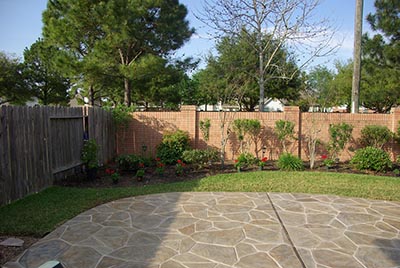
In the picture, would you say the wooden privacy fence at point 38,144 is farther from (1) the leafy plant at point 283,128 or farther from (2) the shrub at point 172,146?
(1) the leafy plant at point 283,128

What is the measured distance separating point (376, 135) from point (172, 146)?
6255mm

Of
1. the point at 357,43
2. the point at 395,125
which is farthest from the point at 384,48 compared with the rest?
the point at 395,125

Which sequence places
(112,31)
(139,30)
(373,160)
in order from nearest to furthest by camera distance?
(373,160) → (112,31) → (139,30)

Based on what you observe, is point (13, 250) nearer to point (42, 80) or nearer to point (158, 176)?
point (158, 176)

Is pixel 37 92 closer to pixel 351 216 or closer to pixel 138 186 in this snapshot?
pixel 138 186

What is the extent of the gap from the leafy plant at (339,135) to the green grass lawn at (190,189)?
5.82 feet

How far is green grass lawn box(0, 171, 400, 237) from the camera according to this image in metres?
4.05

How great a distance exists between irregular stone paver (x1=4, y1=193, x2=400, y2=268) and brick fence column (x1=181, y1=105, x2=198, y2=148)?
169 inches

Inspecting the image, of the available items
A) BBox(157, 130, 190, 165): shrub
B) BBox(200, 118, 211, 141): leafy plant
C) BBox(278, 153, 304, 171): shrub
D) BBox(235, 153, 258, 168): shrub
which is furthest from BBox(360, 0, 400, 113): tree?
BBox(157, 130, 190, 165): shrub

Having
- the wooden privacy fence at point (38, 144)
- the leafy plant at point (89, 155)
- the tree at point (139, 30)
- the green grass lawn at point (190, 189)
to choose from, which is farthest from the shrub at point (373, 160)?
the tree at point (139, 30)

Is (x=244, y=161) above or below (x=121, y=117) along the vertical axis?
below

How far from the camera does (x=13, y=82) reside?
18953 millimetres

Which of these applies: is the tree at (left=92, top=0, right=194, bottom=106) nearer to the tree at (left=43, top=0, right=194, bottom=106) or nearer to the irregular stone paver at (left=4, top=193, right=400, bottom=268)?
the tree at (left=43, top=0, right=194, bottom=106)

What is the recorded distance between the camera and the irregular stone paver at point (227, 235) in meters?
3.02
